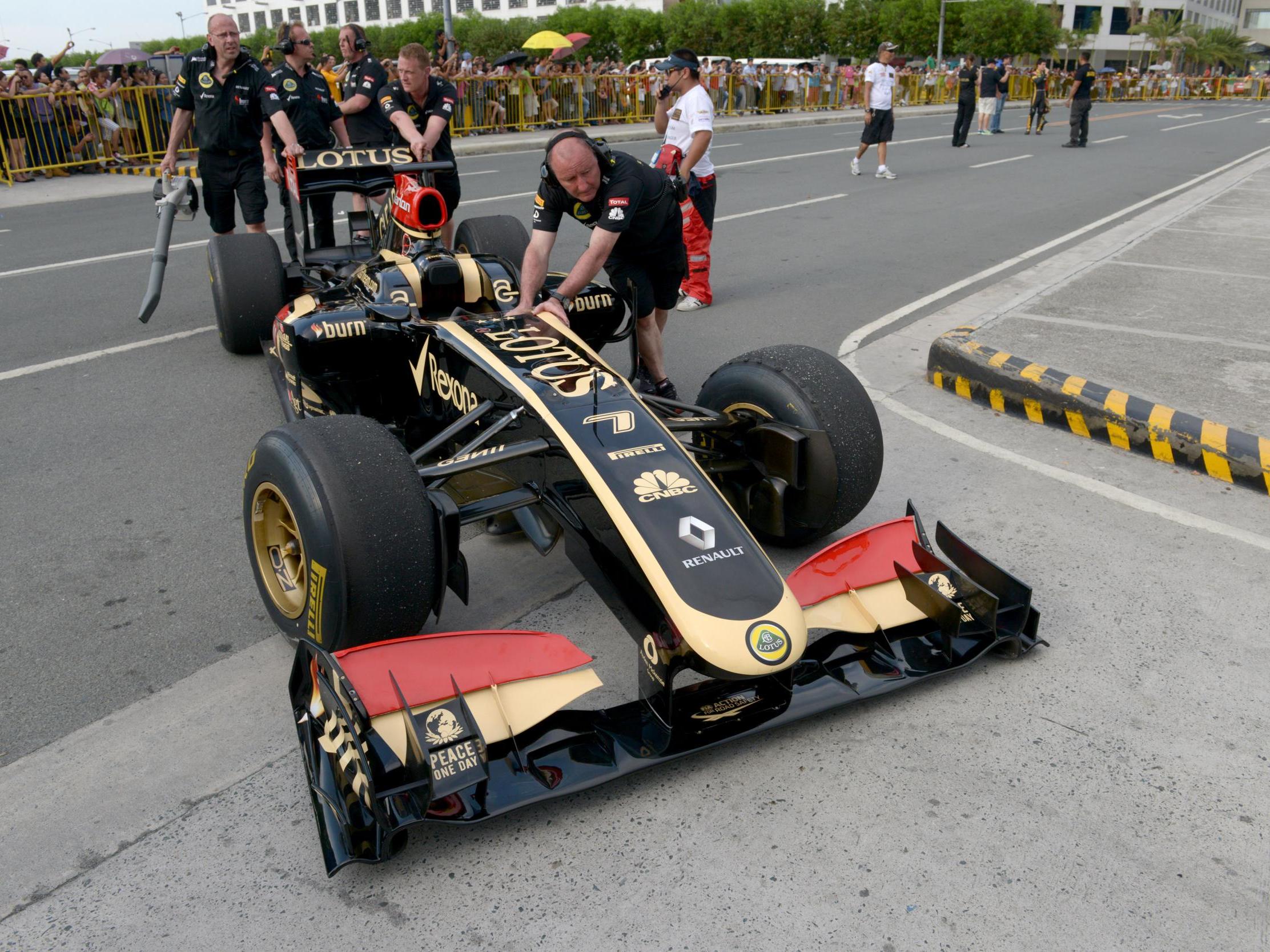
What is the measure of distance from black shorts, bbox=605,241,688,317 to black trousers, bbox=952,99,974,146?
18.4m

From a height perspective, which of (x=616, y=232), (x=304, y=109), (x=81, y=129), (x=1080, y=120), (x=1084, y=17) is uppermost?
(x=1084, y=17)

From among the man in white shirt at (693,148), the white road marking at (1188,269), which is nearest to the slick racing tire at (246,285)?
the man in white shirt at (693,148)

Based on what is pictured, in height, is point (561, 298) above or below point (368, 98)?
below

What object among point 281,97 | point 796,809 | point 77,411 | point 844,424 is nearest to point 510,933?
point 796,809

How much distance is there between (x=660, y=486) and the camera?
3090mm

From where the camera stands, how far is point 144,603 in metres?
3.68

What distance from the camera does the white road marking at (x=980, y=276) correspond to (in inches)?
280

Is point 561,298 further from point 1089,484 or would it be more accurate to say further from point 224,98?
point 224,98

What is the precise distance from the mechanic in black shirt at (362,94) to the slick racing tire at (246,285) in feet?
8.91

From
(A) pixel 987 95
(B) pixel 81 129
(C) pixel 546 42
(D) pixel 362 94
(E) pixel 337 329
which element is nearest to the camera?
(E) pixel 337 329

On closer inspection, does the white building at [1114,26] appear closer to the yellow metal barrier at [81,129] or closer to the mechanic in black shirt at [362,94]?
the yellow metal barrier at [81,129]

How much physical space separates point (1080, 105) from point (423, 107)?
716 inches

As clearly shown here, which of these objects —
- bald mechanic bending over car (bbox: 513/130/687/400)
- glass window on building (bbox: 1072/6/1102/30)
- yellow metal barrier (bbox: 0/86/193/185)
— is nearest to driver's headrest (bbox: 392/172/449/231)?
bald mechanic bending over car (bbox: 513/130/687/400)

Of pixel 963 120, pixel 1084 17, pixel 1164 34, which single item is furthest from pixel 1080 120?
pixel 1084 17
